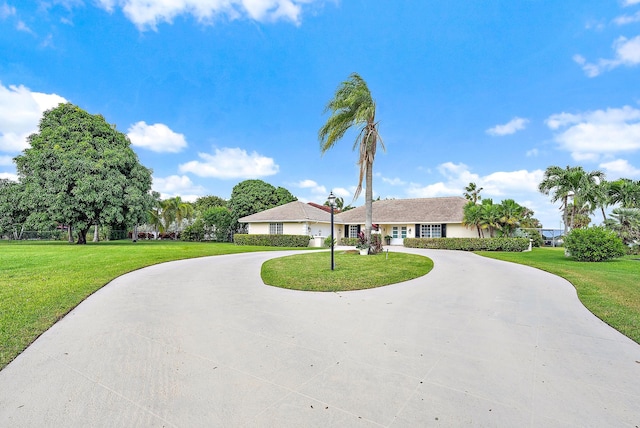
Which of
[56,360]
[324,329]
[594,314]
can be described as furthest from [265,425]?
[594,314]

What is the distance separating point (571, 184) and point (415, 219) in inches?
539

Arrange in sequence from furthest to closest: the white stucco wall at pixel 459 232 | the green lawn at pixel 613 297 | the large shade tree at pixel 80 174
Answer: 1. the white stucco wall at pixel 459 232
2. the large shade tree at pixel 80 174
3. the green lawn at pixel 613 297

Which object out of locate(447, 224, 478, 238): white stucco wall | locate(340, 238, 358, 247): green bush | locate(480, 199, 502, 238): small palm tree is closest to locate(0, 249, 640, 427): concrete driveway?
locate(480, 199, 502, 238): small palm tree

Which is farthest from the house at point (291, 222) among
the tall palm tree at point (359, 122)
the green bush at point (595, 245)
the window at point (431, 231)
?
the green bush at point (595, 245)

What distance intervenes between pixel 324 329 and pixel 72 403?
3136mm

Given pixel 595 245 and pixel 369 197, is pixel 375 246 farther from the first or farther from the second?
pixel 595 245

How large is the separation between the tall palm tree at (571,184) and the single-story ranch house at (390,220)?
7345 mm

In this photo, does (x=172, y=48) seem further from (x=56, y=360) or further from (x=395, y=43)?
(x=56, y=360)

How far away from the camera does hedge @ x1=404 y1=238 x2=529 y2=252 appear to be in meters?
22.8

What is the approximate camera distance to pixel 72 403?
8.93ft

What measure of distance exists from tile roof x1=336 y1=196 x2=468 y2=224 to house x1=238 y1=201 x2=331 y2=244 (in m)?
2.16

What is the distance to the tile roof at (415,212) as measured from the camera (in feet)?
89.2

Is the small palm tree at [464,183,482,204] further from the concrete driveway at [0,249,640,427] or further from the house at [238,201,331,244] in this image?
the concrete driveway at [0,249,640,427]

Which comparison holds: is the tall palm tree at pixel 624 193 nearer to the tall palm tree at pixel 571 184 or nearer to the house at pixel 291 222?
the tall palm tree at pixel 571 184
